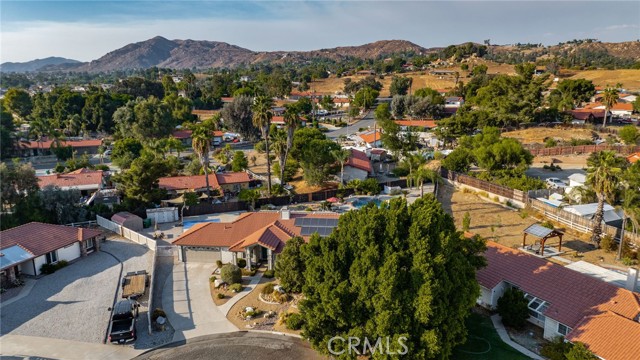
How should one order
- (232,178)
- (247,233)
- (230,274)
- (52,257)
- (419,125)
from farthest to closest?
(419,125)
(232,178)
(247,233)
(52,257)
(230,274)

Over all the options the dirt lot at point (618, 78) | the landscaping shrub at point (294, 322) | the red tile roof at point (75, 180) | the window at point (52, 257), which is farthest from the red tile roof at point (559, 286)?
the dirt lot at point (618, 78)

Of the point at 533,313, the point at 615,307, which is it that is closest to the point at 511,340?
the point at 533,313

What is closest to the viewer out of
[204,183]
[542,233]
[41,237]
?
[542,233]

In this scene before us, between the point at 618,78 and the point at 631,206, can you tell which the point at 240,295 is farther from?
the point at 618,78

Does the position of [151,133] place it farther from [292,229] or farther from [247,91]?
[292,229]

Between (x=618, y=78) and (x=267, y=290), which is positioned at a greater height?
(x=618, y=78)

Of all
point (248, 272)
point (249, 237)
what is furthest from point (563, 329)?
point (249, 237)
